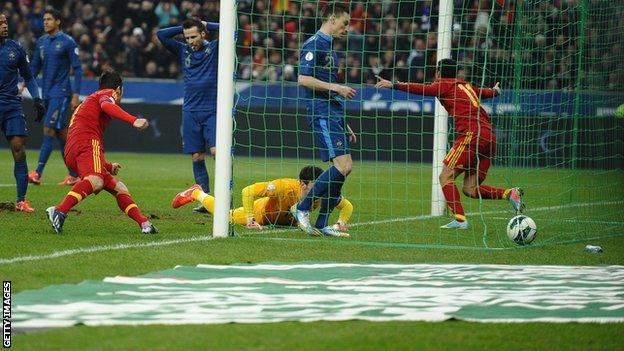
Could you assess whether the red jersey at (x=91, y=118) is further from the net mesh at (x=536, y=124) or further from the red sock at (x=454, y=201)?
the red sock at (x=454, y=201)

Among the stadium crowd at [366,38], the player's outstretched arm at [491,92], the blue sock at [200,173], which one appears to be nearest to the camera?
the player's outstretched arm at [491,92]

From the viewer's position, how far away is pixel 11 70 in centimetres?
1354

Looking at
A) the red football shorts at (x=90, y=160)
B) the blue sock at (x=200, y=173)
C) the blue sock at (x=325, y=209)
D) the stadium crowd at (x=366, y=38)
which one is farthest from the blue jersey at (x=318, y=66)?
the blue sock at (x=200, y=173)

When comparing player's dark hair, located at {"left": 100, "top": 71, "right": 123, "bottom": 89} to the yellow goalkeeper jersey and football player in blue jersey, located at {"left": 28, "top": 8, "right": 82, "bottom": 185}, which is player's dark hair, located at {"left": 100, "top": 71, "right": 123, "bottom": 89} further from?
football player in blue jersey, located at {"left": 28, "top": 8, "right": 82, "bottom": 185}

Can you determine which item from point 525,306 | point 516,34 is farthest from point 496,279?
point 516,34

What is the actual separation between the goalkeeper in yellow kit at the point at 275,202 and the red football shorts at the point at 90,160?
1281mm

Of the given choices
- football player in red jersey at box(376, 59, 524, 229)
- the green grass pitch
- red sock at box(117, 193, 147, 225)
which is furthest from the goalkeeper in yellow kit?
football player in red jersey at box(376, 59, 524, 229)

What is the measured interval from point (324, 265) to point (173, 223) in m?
3.63

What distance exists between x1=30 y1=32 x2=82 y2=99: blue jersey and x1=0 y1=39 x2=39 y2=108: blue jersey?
374 centimetres

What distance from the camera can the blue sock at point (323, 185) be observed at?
11.3 meters

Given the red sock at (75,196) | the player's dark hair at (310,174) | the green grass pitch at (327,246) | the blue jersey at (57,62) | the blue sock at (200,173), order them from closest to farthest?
the green grass pitch at (327,246), the red sock at (75,196), the player's dark hair at (310,174), the blue sock at (200,173), the blue jersey at (57,62)

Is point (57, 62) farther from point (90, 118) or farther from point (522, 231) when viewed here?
point (522, 231)

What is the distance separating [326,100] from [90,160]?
227cm

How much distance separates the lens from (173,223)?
12.5 metres
